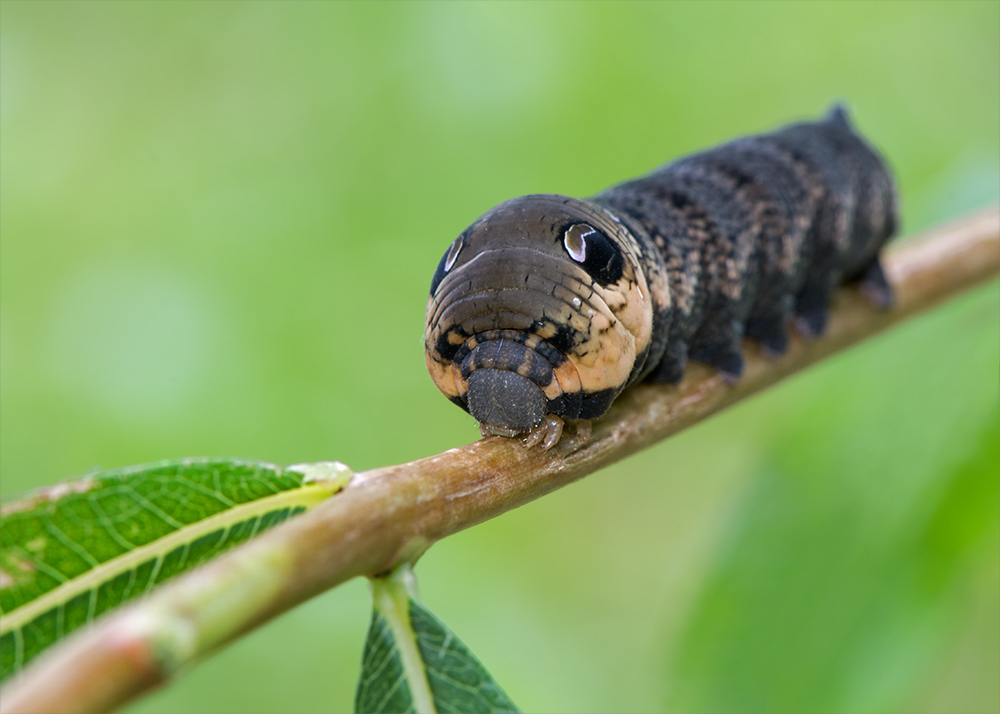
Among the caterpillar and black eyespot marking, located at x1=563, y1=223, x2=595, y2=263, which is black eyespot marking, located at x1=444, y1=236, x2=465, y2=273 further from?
black eyespot marking, located at x1=563, y1=223, x2=595, y2=263

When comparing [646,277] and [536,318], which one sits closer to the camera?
[536,318]

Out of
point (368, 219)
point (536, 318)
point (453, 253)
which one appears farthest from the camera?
point (368, 219)

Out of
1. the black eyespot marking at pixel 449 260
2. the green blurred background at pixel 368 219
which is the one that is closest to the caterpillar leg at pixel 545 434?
the black eyespot marking at pixel 449 260

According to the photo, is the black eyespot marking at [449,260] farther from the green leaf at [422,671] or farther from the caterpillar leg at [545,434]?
the green leaf at [422,671]

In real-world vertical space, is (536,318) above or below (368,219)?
below

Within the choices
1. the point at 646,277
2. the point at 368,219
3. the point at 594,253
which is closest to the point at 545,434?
the point at 594,253

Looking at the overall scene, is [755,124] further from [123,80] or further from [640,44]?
[123,80]

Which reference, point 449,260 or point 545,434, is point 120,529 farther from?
point 449,260
